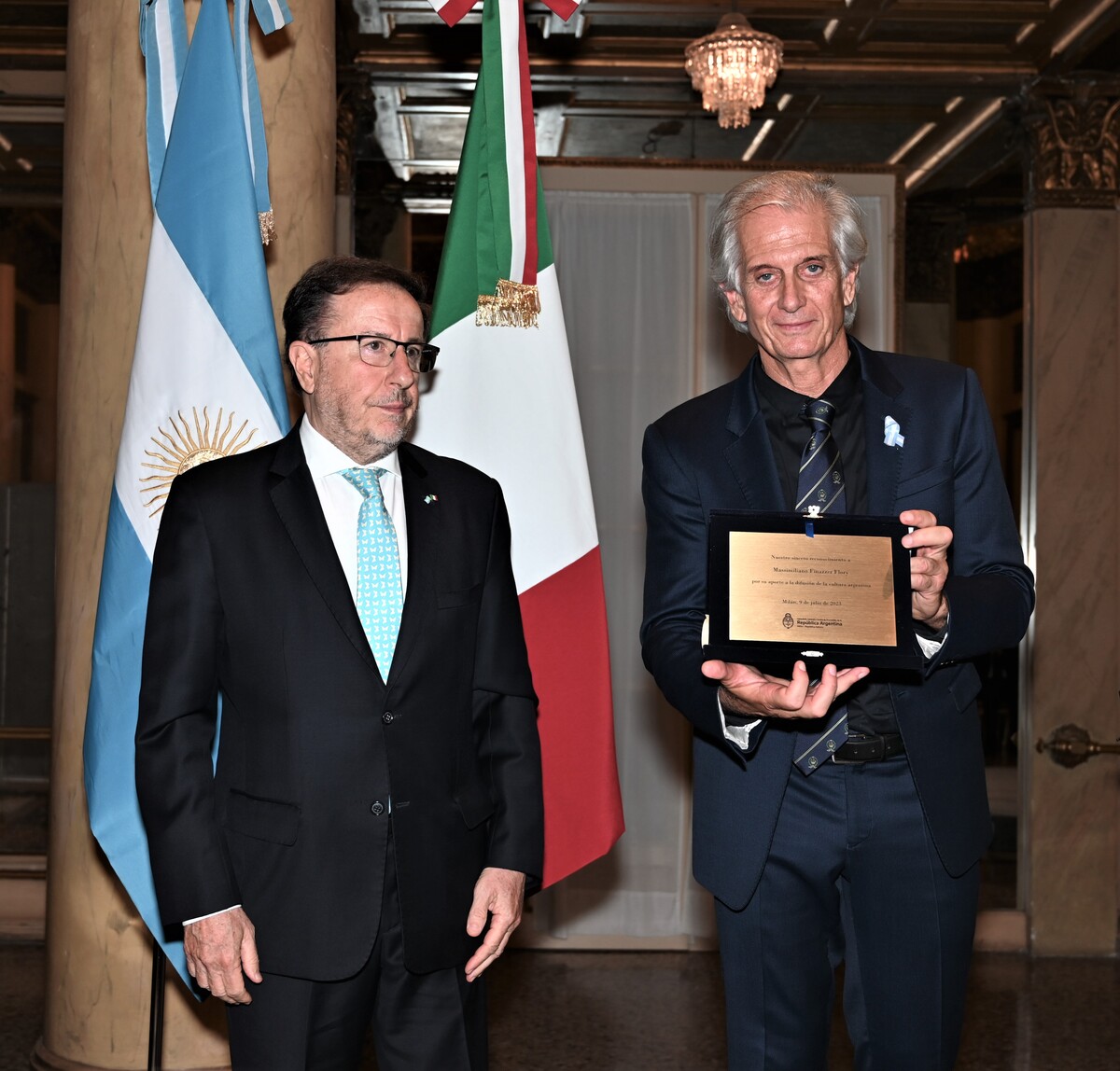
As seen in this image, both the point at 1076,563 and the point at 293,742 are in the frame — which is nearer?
the point at 293,742

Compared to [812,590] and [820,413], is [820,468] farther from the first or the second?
[812,590]

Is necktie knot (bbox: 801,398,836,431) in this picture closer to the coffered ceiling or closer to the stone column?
the coffered ceiling

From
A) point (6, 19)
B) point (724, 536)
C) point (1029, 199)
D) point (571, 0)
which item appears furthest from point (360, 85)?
point (724, 536)

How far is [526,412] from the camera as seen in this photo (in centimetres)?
338

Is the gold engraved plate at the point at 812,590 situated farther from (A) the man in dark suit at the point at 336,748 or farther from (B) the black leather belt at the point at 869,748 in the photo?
(A) the man in dark suit at the point at 336,748

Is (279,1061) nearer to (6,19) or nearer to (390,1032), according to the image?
(390,1032)

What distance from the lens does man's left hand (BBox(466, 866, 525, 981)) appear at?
234 centimetres

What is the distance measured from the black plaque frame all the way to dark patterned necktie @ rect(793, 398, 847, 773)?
23 cm

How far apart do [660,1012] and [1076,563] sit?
264 cm

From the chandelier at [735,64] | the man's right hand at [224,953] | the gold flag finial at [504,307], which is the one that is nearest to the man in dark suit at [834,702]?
the man's right hand at [224,953]

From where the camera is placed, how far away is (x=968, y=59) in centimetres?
593

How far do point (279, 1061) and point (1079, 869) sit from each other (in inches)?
181

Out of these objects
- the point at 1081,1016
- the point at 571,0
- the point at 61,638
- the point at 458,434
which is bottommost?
the point at 1081,1016

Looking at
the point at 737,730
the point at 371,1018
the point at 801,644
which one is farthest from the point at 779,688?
the point at 371,1018
